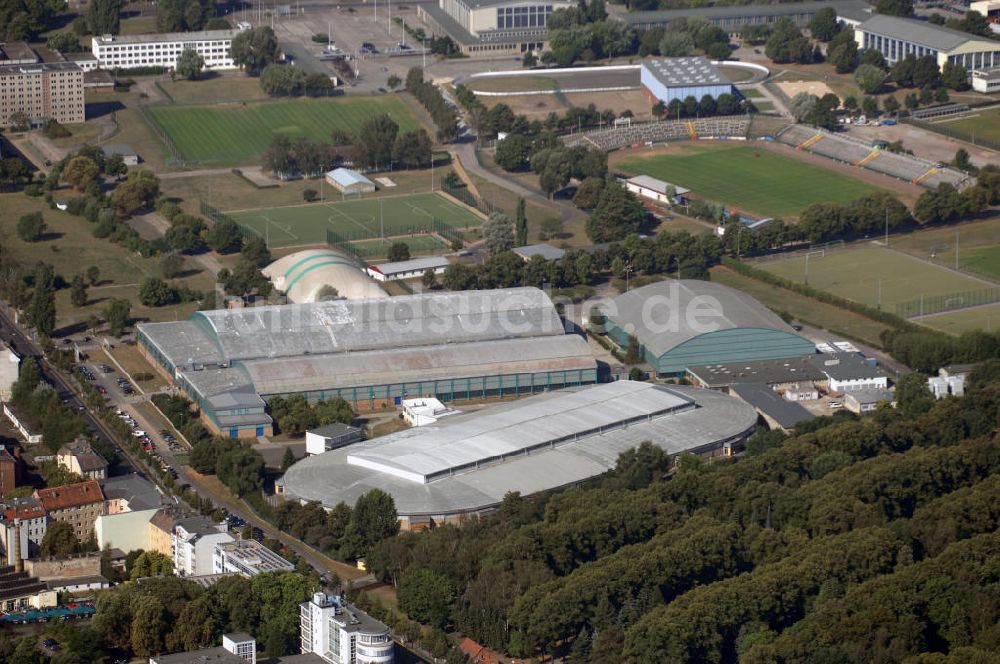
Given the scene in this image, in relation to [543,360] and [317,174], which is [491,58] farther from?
[543,360]

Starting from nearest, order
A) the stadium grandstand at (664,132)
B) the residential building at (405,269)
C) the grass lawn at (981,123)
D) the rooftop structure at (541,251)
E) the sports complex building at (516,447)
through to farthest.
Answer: the sports complex building at (516,447)
the residential building at (405,269)
the rooftop structure at (541,251)
the stadium grandstand at (664,132)
the grass lawn at (981,123)

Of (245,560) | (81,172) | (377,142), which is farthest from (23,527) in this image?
(377,142)

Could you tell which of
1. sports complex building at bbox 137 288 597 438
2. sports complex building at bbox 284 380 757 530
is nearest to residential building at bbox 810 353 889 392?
sports complex building at bbox 284 380 757 530

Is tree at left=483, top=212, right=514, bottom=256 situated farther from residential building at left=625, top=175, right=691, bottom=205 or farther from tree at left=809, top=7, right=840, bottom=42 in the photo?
tree at left=809, top=7, right=840, bottom=42

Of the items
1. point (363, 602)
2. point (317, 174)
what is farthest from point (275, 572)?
point (317, 174)

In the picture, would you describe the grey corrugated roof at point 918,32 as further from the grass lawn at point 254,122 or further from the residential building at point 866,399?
the residential building at point 866,399

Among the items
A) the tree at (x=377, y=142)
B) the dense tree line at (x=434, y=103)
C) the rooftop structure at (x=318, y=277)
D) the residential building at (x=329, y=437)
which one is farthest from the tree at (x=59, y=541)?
the dense tree line at (x=434, y=103)
